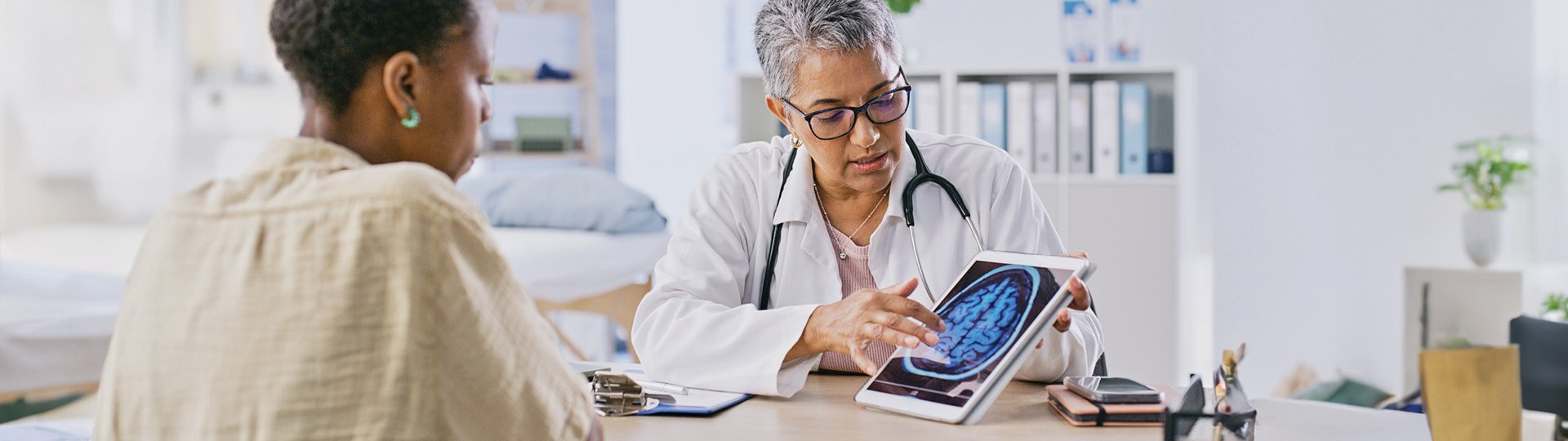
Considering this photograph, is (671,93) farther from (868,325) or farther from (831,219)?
(868,325)

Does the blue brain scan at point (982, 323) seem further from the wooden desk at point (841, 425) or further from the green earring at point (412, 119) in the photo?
the green earring at point (412, 119)

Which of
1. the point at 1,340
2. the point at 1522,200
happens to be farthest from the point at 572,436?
the point at 1522,200

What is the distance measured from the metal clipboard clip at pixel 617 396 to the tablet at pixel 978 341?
232mm

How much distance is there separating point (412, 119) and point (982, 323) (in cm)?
61

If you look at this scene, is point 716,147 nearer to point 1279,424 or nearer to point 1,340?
point 1,340

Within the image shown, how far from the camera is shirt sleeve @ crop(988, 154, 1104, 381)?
125 cm

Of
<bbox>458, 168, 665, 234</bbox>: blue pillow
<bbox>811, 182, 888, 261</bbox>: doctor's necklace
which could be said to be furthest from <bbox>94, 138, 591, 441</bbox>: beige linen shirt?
<bbox>458, 168, 665, 234</bbox>: blue pillow

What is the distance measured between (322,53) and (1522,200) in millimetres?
3282

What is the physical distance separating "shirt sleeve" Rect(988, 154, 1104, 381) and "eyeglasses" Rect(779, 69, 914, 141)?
207 millimetres

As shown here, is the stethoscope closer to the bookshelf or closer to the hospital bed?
the hospital bed

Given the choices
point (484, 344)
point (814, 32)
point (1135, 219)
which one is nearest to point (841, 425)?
point (484, 344)

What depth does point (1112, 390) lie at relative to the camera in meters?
1.09

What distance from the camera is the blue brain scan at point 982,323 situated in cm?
109

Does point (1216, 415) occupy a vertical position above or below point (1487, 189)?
below
